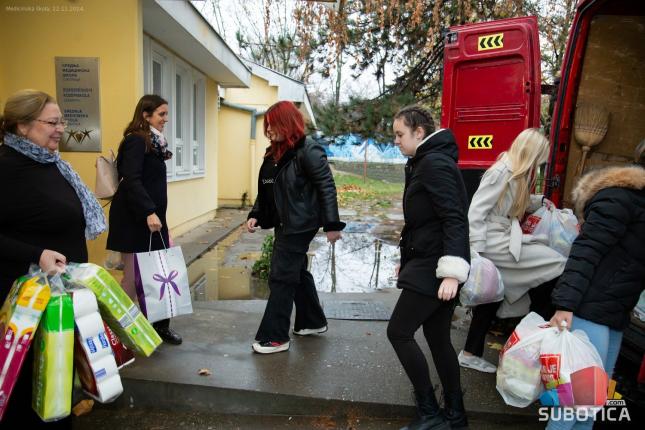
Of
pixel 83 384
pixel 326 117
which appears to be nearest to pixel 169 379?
pixel 83 384

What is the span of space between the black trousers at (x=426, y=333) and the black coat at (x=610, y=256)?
0.59 metres

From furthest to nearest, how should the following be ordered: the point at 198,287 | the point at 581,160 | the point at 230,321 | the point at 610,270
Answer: the point at 198,287 → the point at 581,160 → the point at 230,321 → the point at 610,270

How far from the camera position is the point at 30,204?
2195mm

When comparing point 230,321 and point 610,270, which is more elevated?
point 610,270

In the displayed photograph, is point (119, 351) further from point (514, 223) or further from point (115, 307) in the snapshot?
point (514, 223)

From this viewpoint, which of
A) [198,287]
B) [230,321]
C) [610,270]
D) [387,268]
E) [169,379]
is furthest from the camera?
[387,268]

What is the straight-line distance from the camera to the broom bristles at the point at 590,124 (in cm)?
456

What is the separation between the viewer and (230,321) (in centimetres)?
417

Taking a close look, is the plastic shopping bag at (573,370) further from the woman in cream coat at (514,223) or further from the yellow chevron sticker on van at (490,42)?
the yellow chevron sticker on van at (490,42)

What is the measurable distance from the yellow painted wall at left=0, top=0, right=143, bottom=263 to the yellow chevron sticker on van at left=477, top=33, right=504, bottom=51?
3517 mm

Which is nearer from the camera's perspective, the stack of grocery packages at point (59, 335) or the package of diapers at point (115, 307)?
the stack of grocery packages at point (59, 335)

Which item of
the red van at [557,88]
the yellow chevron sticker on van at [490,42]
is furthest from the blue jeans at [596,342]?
the yellow chevron sticker on van at [490,42]

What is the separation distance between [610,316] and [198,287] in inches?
176

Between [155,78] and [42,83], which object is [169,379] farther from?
[155,78]
